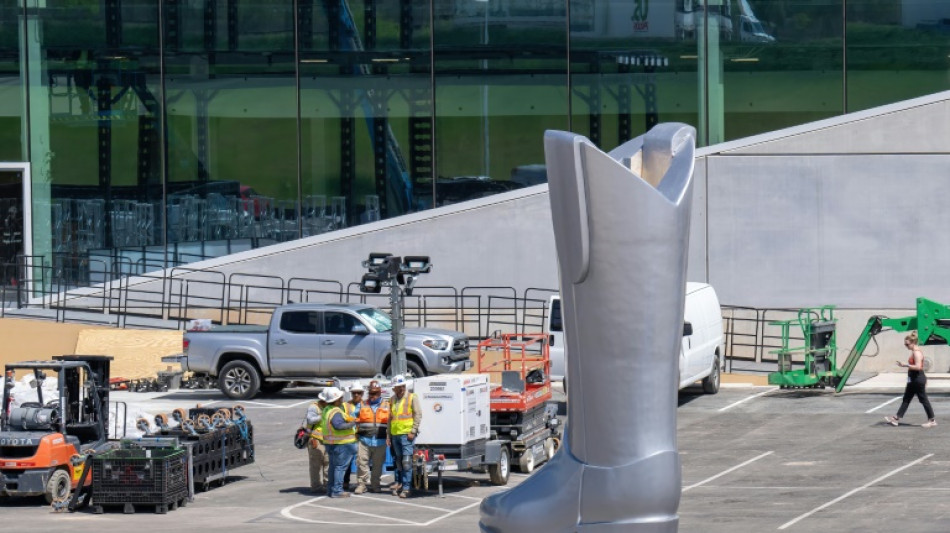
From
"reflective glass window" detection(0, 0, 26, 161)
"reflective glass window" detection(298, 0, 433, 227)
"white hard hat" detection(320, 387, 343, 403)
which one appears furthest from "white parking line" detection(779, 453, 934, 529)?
"reflective glass window" detection(0, 0, 26, 161)

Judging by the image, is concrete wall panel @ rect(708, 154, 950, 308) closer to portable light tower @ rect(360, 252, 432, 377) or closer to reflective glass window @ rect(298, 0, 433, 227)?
reflective glass window @ rect(298, 0, 433, 227)

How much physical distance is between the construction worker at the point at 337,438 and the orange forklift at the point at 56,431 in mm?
2934

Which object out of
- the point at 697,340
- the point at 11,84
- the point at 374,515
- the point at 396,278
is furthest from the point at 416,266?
the point at 11,84

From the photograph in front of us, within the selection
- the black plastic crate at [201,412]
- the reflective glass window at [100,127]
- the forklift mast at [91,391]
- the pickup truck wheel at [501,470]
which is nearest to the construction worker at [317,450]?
the black plastic crate at [201,412]

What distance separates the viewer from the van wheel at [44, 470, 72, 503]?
70.4 ft

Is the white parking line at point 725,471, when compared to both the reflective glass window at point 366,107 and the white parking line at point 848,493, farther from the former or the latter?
the reflective glass window at point 366,107

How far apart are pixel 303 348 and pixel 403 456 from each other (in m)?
9.05

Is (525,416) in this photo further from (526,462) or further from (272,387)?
(272,387)

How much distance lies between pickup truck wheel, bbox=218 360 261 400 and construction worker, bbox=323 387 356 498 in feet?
28.8

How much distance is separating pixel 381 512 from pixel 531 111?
17932 mm

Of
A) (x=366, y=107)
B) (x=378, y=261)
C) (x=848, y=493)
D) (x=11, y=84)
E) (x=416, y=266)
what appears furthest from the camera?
(x=11, y=84)

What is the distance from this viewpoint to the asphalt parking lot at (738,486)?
19.7 m

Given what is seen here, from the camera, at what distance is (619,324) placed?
9172mm

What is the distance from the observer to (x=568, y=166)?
9.05 m
